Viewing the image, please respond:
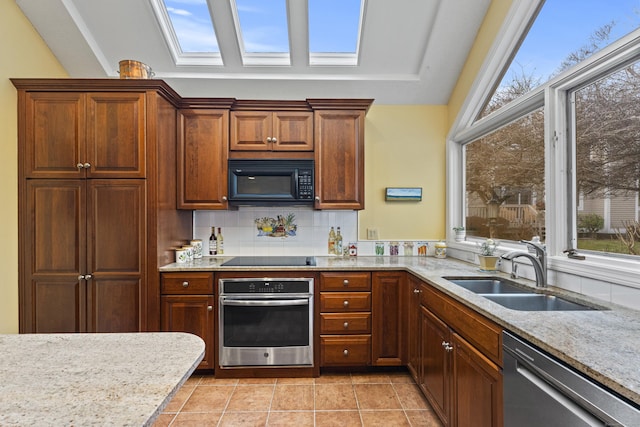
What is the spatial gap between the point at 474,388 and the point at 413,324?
3.05 feet

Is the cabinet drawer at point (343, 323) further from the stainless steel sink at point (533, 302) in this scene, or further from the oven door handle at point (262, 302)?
the stainless steel sink at point (533, 302)

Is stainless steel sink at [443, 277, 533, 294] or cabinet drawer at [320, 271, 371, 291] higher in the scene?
stainless steel sink at [443, 277, 533, 294]

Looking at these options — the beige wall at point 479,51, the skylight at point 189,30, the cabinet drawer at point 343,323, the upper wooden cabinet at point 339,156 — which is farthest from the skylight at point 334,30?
the cabinet drawer at point 343,323

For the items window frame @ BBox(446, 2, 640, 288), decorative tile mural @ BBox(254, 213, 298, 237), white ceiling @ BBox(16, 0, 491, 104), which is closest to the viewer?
window frame @ BBox(446, 2, 640, 288)

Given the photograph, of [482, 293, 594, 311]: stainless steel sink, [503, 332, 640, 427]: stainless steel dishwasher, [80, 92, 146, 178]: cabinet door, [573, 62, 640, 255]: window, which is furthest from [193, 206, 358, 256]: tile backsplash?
[503, 332, 640, 427]: stainless steel dishwasher

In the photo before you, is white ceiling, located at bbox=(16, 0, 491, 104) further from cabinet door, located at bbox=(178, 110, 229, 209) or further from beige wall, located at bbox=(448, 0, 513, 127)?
cabinet door, located at bbox=(178, 110, 229, 209)

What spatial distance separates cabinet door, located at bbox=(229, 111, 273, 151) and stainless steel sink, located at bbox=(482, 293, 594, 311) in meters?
2.09

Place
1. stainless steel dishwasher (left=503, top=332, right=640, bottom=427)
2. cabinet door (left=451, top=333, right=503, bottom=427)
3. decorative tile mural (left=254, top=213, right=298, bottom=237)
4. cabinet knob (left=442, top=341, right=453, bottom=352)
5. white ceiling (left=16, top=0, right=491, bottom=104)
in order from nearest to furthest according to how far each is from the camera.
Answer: stainless steel dishwasher (left=503, top=332, right=640, bottom=427)
cabinet door (left=451, top=333, right=503, bottom=427)
cabinet knob (left=442, top=341, right=453, bottom=352)
white ceiling (left=16, top=0, right=491, bottom=104)
decorative tile mural (left=254, top=213, right=298, bottom=237)

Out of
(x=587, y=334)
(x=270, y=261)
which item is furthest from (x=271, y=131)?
(x=587, y=334)

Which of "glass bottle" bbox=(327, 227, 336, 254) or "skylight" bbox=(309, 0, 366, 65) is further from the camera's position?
"glass bottle" bbox=(327, 227, 336, 254)

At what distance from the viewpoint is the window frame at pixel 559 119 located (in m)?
1.56

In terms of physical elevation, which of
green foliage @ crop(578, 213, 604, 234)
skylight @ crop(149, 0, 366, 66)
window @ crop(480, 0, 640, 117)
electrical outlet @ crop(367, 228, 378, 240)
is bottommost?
electrical outlet @ crop(367, 228, 378, 240)

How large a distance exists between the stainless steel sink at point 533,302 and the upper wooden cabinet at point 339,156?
137 cm

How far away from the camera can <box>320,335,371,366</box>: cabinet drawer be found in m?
2.64
